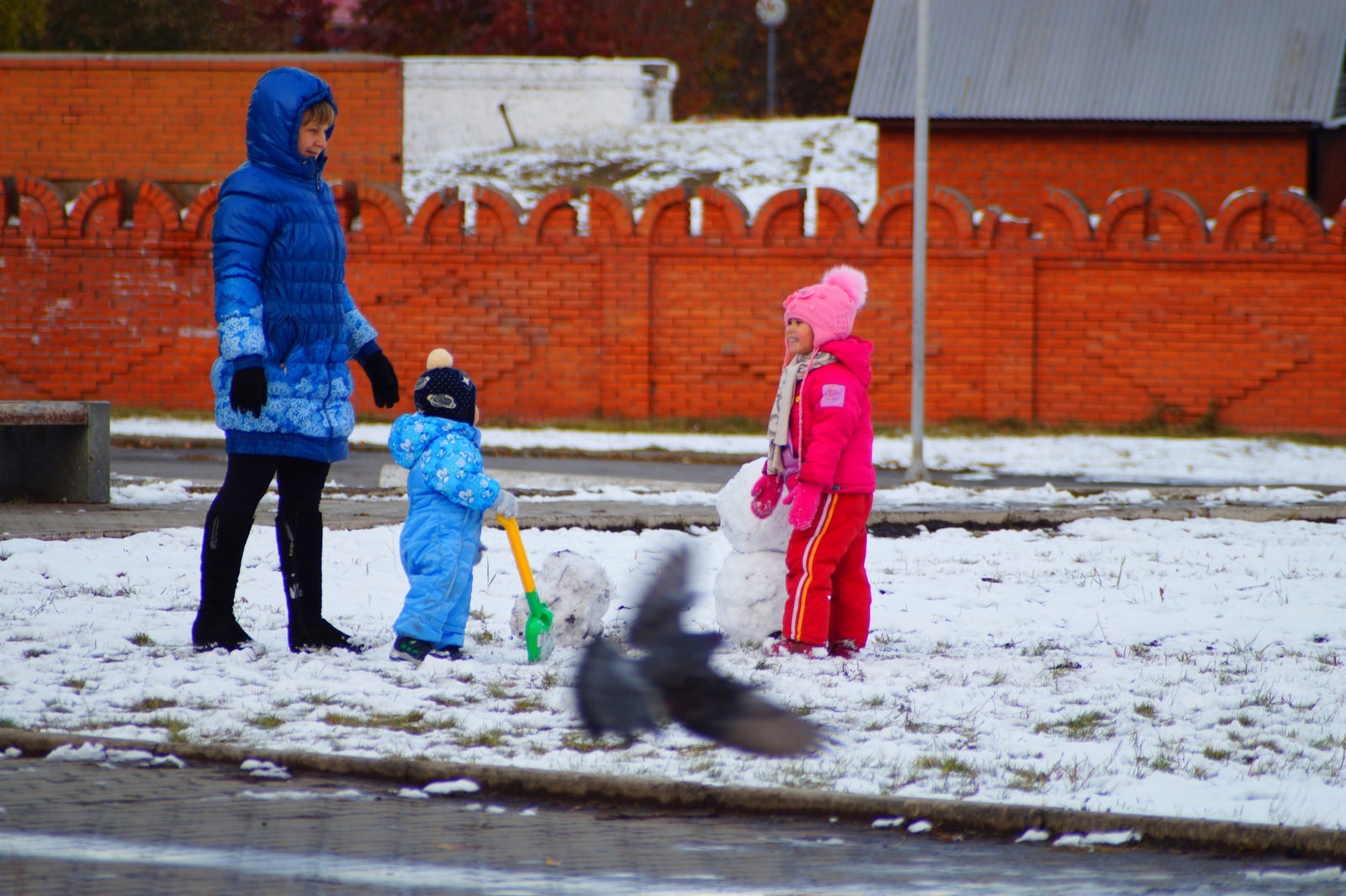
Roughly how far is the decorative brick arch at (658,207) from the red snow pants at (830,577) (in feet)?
43.2

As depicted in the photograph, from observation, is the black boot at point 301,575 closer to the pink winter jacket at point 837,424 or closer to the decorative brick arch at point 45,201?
the pink winter jacket at point 837,424

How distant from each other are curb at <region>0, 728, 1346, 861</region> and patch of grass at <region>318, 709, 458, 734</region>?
389 millimetres

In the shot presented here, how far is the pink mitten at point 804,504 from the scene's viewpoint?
5.41 meters

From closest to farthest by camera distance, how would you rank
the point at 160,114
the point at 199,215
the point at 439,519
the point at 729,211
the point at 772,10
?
the point at 439,519, the point at 729,211, the point at 199,215, the point at 160,114, the point at 772,10

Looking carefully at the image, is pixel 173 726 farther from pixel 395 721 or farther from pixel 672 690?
pixel 672 690

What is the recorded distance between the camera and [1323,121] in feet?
75.0

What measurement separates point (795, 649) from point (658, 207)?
538 inches

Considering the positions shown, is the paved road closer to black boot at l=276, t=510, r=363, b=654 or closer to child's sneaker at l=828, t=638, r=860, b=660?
black boot at l=276, t=510, r=363, b=654

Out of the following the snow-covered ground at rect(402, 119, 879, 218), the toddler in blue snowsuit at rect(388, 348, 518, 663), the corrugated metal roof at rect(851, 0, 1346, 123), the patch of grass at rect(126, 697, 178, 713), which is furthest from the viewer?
the snow-covered ground at rect(402, 119, 879, 218)

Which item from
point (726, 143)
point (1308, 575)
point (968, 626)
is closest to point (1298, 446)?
point (1308, 575)

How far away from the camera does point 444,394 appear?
528 cm

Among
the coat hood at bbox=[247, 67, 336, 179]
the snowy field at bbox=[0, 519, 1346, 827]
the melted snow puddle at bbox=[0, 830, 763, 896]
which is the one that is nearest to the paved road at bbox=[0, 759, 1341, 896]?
the melted snow puddle at bbox=[0, 830, 763, 896]

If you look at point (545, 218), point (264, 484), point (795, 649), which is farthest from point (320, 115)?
point (545, 218)

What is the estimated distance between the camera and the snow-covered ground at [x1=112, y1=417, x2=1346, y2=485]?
46.9 ft
